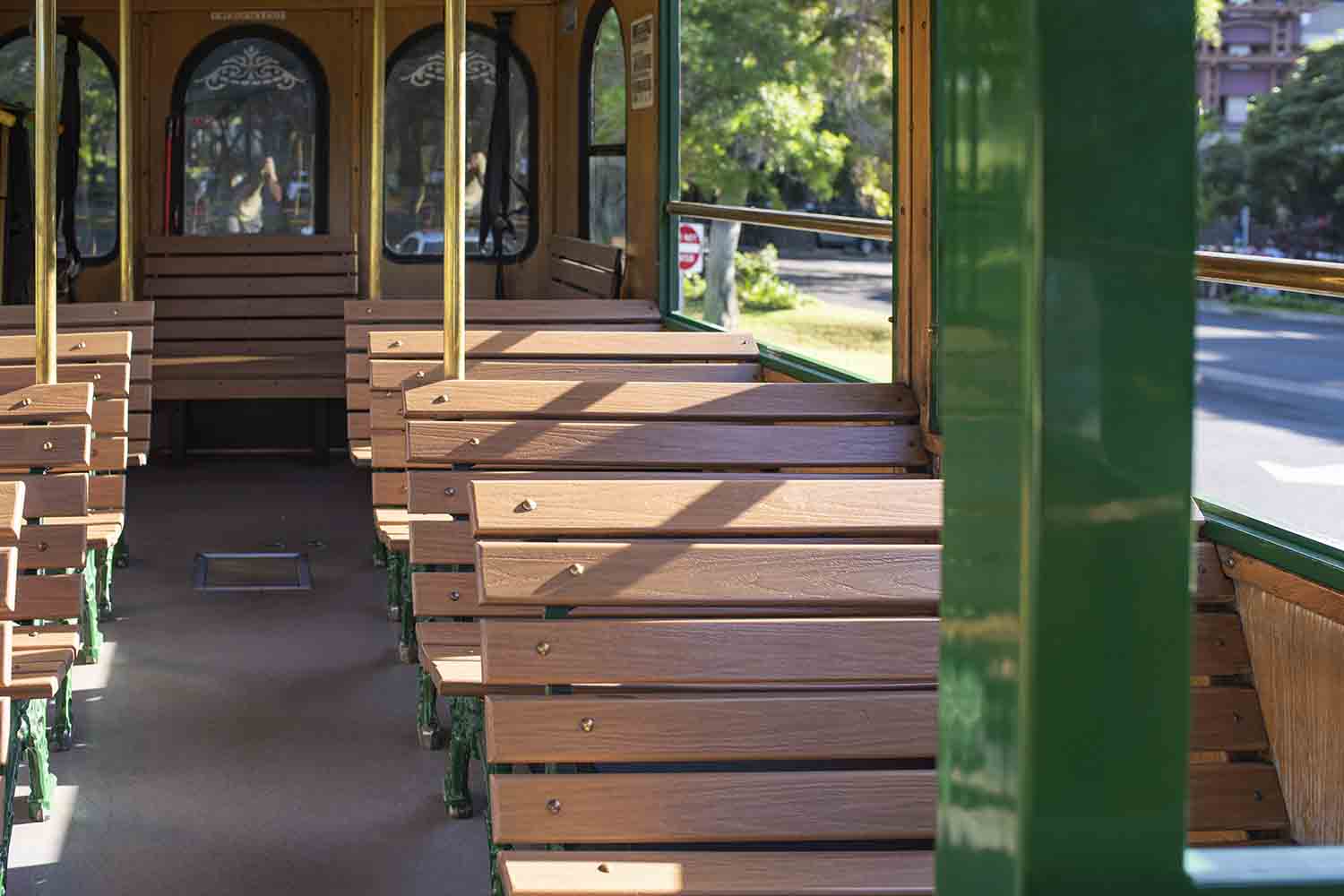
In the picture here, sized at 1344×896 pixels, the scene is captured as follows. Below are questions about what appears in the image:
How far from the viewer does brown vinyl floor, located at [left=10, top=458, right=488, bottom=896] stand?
3789 millimetres

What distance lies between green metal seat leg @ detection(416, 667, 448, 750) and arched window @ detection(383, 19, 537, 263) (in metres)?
5.04

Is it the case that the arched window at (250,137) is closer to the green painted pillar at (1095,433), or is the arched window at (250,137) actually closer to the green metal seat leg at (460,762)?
the green metal seat leg at (460,762)

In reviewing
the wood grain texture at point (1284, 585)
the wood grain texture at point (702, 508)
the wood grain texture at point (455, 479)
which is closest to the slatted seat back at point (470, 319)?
the wood grain texture at point (455, 479)

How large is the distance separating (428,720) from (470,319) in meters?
1.82

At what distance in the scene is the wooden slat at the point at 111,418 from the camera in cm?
536

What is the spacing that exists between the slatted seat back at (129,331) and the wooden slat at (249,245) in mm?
2513

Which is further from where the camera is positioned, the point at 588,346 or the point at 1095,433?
the point at 588,346

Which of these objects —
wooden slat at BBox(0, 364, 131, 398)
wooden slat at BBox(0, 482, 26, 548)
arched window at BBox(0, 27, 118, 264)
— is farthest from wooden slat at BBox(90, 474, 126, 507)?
arched window at BBox(0, 27, 118, 264)

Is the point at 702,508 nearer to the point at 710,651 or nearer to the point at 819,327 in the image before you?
the point at 710,651

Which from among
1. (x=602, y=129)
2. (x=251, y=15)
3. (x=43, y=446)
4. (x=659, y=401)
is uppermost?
(x=251, y=15)

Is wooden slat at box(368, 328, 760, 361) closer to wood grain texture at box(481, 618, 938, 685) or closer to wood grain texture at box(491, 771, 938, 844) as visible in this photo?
wood grain texture at box(481, 618, 938, 685)

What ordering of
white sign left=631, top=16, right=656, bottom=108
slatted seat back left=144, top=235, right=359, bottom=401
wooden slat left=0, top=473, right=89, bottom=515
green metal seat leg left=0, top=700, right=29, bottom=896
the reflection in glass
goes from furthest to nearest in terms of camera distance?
the reflection in glass
slatted seat back left=144, top=235, right=359, bottom=401
white sign left=631, top=16, right=656, bottom=108
wooden slat left=0, top=473, right=89, bottom=515
green metal seat leg left=0, top=700, right=29, bottom=896

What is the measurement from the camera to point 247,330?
920 cm

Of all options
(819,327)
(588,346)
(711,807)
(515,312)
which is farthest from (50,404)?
(819,327)
